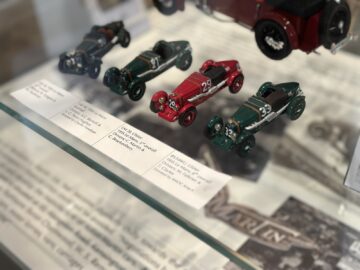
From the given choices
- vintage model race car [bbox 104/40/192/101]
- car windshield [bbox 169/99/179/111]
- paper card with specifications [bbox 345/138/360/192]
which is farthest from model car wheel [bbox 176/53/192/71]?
paper card with specifications [bbox 345/138/360/192]

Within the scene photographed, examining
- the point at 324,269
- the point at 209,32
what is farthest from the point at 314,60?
the point at 324,269

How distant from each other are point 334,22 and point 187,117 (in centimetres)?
20

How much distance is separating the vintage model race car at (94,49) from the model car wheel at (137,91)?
0.21 ft

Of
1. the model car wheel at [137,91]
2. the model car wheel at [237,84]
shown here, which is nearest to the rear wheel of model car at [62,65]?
the model car wheel at [137,91]

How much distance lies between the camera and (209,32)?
80cm

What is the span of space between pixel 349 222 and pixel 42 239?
0.37 meters

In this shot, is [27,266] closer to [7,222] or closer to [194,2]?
[7,222]

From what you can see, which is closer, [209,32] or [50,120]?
[50,120]

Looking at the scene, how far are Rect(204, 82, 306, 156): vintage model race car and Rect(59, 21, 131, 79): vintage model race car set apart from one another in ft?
0.61

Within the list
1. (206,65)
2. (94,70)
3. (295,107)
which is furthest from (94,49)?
(295,107)

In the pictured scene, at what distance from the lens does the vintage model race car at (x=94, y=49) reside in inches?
25.3

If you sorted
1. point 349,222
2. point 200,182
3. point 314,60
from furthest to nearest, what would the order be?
point 314,60
point 349,222
point 200,182

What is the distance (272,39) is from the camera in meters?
0.62

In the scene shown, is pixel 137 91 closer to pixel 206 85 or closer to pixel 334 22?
pixel 206 85
